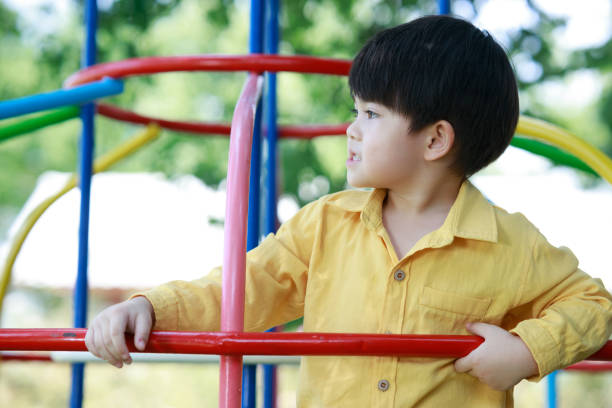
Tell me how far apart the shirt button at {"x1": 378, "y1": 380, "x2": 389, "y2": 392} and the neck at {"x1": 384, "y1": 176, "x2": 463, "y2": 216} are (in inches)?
10.6

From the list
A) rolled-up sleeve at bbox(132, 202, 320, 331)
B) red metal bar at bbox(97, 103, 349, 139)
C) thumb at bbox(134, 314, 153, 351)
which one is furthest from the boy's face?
red metal bar at bbox(97, 103, 349, 139)

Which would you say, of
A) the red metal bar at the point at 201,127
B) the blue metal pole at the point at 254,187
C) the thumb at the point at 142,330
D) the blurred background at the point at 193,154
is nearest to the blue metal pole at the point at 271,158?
the red metal bar at the point at 201,127

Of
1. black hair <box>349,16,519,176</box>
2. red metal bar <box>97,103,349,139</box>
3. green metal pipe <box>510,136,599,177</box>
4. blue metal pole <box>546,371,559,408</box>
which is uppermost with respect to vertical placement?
red metal bar <box>97,103,349,139</box>

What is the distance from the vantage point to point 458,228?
3.69 feet

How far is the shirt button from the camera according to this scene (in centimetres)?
105

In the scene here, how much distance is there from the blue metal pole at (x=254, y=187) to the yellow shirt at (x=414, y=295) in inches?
13.2

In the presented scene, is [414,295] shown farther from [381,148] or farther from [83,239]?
[83,239]

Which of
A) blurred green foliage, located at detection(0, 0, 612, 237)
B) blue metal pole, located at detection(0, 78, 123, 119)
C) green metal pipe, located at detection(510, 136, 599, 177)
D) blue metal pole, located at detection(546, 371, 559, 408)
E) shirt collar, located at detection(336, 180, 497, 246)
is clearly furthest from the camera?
blurred green foliage, located at detection(0, 0, 612, 237)

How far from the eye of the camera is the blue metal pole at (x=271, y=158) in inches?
84.0

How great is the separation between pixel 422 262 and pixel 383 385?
0.61ft

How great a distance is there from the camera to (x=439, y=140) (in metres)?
1.16

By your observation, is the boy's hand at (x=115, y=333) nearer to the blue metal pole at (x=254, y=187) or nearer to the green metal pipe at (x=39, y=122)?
the blue metal pole at (x=254, y=187)

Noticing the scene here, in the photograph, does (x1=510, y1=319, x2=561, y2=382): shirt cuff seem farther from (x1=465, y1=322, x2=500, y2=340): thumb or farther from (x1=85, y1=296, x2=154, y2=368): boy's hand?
(x1=85, y1=296, x2=154, y2=368): boy's hand

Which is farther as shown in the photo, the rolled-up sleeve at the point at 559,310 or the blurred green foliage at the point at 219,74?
the blurred green foliage at the point at 219,74
